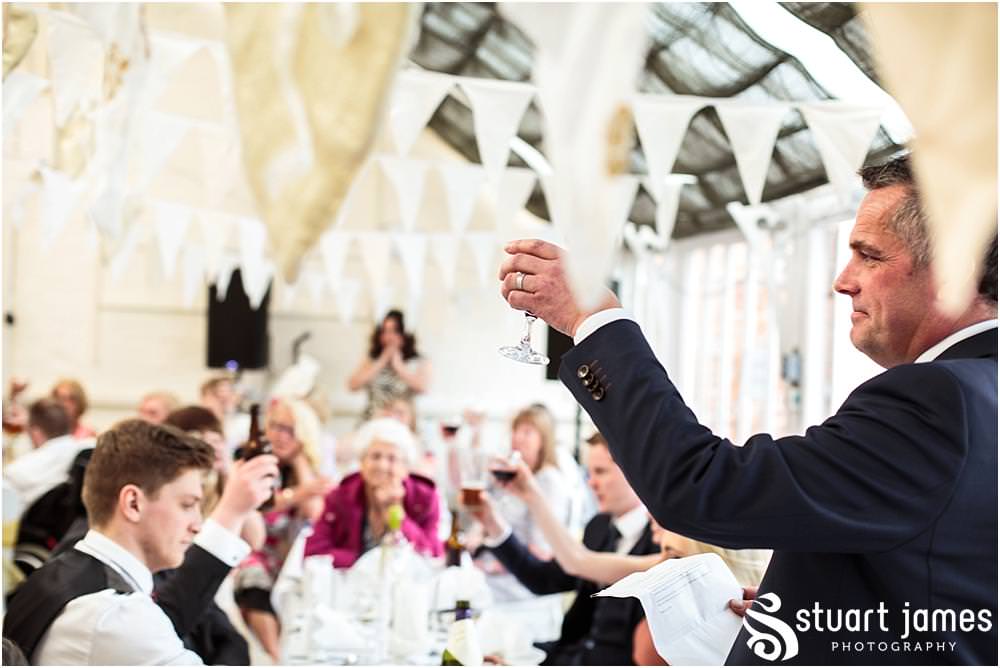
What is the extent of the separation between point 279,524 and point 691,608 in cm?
346

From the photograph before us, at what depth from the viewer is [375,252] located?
723cm

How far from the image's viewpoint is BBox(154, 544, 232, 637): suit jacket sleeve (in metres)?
2.48

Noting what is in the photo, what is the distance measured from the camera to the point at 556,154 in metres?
0.76

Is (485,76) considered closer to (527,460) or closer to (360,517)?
(527,460)

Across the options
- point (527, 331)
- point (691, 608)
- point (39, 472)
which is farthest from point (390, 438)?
point (691, 608)

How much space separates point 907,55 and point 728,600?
1.01 metres

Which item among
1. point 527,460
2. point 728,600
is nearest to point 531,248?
point 728,600

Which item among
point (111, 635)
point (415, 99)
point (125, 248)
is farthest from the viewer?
point (125, 248)

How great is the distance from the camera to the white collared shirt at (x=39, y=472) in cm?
455

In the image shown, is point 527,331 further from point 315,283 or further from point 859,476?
point 315,283

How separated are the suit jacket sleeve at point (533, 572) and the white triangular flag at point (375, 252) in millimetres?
3690

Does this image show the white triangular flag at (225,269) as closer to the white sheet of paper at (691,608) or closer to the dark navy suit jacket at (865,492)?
the white sheet of paper at (691,608)

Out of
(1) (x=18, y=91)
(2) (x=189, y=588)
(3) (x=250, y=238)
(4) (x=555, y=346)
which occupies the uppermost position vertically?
(3) (x=250, y=238)

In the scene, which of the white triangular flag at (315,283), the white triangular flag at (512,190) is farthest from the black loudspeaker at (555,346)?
the white triangular flag at (512,190)
